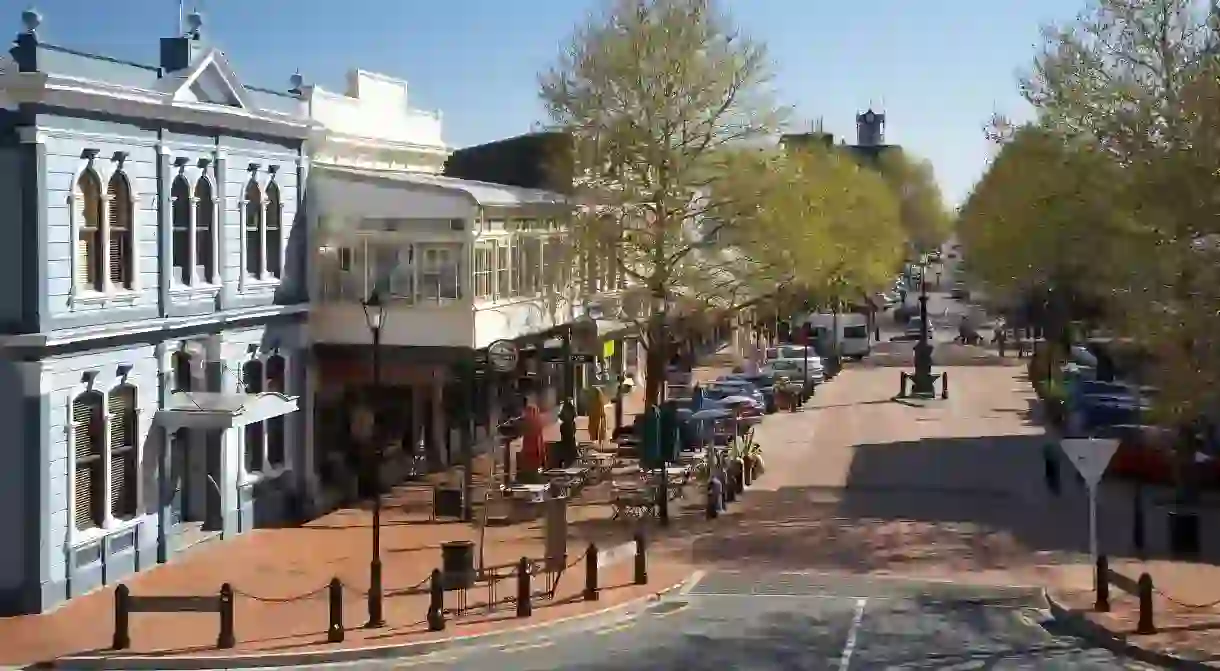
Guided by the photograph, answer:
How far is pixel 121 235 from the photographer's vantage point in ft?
73.6

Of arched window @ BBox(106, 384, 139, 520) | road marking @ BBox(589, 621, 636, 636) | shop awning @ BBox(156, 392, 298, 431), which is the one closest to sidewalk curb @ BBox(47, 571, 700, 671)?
road marking @ BBox(589, 621, 636, 636)

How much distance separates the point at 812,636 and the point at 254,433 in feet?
39.3

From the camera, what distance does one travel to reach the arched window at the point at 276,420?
2731 cm

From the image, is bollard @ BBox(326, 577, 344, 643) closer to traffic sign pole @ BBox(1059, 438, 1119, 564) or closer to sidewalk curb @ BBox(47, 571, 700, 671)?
sidewalk curb @ BBox(47, 571, 700, 671)

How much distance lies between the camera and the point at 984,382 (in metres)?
60.2

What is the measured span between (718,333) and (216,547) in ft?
170

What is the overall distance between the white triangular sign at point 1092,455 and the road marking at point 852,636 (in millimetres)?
3562

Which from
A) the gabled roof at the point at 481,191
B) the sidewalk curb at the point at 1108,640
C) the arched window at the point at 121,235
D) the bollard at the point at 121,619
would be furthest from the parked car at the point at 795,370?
the bollard at the point at 121,619

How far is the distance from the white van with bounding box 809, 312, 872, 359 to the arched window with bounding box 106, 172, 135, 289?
5167 centimetres

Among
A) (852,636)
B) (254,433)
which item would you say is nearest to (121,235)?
(254,433)

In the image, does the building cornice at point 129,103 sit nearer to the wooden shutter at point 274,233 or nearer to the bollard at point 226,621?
the wooden shutter at point 274,233

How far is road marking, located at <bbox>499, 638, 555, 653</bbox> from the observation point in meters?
18.1

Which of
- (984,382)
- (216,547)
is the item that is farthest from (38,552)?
(984,382)

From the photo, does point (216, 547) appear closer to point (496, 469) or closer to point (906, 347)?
point (496, 469)
